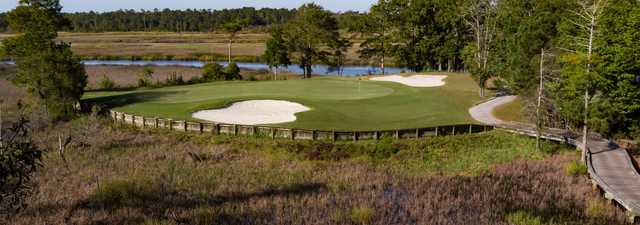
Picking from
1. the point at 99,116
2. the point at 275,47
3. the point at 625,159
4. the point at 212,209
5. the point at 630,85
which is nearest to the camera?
the point at 212,209

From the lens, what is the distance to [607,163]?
2342cm

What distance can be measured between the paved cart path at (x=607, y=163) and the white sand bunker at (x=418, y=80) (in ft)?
48.1

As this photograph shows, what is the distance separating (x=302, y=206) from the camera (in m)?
10.2

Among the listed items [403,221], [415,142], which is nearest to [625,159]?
[415,142]

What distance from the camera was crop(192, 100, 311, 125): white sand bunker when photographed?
1348 inches

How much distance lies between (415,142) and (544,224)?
20.6 m

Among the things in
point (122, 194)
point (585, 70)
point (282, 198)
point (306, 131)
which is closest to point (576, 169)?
point (585, 70)

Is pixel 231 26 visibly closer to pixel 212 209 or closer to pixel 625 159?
pixel 625 159

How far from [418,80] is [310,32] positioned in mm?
22466

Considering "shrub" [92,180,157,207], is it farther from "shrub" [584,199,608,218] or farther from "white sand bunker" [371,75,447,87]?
"white sand bunker" [371,75,447,87]

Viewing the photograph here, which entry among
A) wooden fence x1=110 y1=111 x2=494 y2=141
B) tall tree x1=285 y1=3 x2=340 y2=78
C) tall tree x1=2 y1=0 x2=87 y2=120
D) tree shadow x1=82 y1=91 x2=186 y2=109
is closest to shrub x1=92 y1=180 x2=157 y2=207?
wooden fence x1=110 y1=111 x2=494 y2=141

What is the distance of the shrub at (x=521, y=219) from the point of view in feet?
28.6

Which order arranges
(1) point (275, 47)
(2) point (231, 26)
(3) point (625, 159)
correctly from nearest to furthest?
(3) point (625, 159)
(1) point (275, 47)
(2) point (231, 26)

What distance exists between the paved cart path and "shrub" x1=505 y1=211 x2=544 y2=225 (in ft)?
26.4
